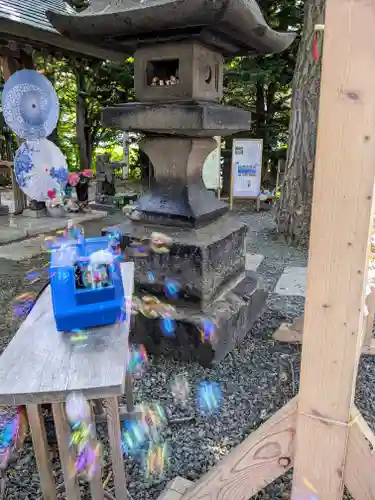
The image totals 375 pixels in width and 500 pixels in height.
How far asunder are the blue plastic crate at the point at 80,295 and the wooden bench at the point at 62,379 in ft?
0.17

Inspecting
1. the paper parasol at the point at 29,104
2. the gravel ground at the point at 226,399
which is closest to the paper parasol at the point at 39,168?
the paper parasol at the point at 29,104

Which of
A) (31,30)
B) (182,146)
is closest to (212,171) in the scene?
(31,30)

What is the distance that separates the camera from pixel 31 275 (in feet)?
15.3

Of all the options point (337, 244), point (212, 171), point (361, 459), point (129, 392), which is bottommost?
point (129, 392)

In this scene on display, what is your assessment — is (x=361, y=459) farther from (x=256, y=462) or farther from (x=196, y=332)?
(x=196, y=332)

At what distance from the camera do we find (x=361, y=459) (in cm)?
130

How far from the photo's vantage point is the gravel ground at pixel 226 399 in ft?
6.25

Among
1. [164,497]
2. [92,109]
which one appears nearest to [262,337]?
[164,497]

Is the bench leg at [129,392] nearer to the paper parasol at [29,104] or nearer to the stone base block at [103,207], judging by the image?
the paper parasol at [29,104]

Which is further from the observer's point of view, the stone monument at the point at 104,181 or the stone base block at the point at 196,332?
the stone monument at the point at 104,181

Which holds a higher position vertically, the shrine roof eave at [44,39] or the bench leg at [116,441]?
the shrine roof eave at [44,39]

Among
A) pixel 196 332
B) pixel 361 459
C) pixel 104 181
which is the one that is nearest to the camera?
pixel 361 459

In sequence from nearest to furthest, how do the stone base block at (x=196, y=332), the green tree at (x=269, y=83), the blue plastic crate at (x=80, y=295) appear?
the blue plastic crate at (x=80, y=295) < the stone base block at (x=196, y=332) < the green tree at (x=269, y=83)

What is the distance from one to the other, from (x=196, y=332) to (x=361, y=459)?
1.54m
